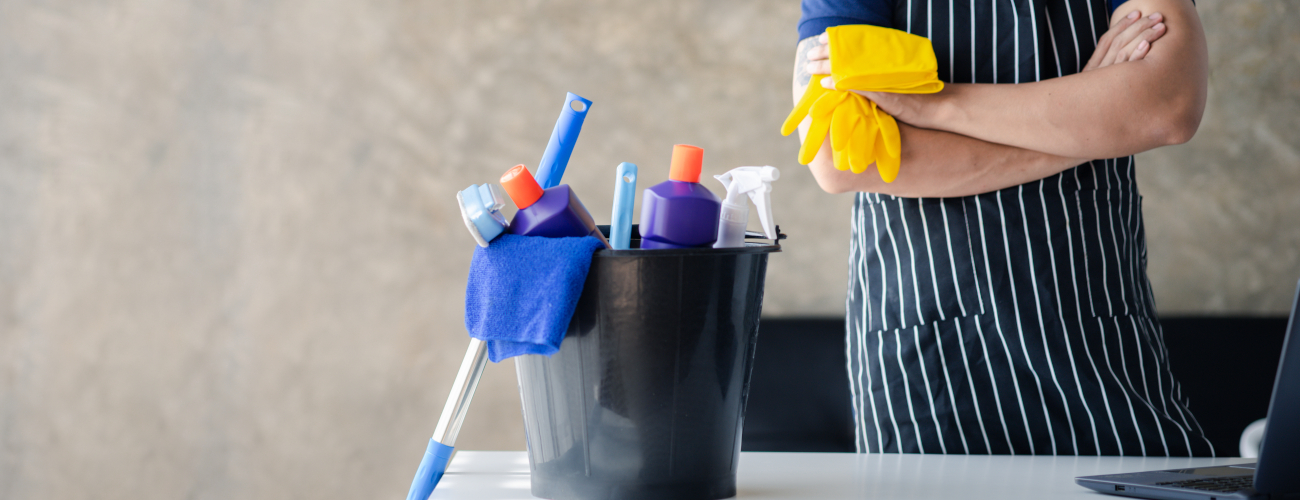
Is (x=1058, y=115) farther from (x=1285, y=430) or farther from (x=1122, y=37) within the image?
(x=1285, y=430)

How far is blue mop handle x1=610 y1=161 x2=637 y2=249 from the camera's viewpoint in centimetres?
46

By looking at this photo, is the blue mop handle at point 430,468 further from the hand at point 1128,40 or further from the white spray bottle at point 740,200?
the hand at point 1128,40

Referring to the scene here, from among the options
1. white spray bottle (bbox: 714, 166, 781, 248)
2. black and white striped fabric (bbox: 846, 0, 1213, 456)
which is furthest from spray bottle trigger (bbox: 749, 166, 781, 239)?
black and white striped fabric (bbox: 846, 0, 1213, 456)

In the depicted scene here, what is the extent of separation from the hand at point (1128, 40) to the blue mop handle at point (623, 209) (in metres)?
0.65

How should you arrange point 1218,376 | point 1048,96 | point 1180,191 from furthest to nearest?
point 1180,191, point 1218,376, point 1048,96

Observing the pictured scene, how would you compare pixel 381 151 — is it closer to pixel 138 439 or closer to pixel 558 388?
pixel 138 439

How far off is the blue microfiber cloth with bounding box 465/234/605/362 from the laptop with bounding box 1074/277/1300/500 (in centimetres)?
32

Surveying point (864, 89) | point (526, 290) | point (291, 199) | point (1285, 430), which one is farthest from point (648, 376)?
point (291, 199)

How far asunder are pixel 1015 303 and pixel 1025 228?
81mm

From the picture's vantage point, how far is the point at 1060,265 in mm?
893

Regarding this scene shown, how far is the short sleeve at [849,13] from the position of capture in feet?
3.02

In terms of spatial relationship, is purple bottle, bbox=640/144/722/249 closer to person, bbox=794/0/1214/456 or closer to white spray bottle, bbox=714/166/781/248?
white spray bottle, bbox=714/166/781/248

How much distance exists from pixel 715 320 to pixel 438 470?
20 centimetres

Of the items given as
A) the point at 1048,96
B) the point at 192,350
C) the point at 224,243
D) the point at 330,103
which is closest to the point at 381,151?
the point at 330,103
